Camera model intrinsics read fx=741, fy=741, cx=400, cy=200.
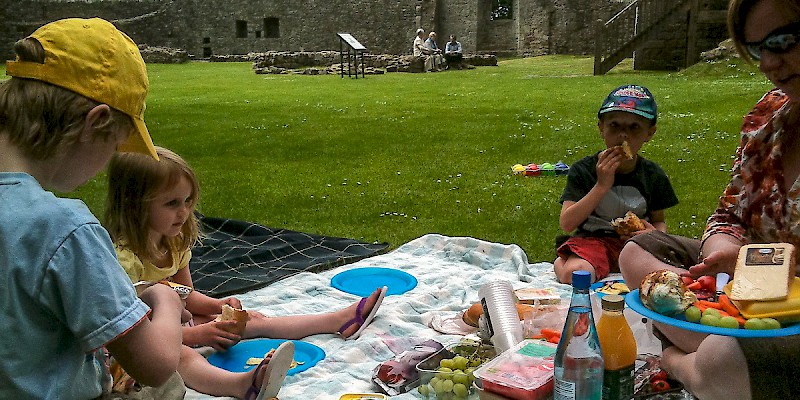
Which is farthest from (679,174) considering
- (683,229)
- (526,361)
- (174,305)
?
(174,305)

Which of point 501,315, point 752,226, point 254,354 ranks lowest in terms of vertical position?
point 254,354

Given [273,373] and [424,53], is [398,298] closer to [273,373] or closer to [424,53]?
[273,373]

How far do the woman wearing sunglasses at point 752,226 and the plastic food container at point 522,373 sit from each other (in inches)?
19.1

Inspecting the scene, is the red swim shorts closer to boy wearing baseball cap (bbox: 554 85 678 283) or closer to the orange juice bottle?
boy wearing baseball cap (bbox: 554 85 678 283)

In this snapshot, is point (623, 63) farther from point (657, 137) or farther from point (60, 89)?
point (60, 89)

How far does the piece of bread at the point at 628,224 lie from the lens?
393 centimetres

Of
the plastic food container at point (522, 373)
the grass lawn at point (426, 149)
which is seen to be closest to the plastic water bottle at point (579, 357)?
the plastic food container at point (522, 373)

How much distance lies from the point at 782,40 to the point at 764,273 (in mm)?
716

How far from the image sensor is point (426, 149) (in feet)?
28.5

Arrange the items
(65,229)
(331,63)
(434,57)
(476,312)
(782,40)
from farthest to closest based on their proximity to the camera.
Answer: (331,63)
(434,57)
(476,312)
(782,40)
(65,229)

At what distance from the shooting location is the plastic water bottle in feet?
6.93

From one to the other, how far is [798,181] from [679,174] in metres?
4.33

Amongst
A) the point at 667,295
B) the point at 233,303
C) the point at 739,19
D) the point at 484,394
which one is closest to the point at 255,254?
the point at 233,303

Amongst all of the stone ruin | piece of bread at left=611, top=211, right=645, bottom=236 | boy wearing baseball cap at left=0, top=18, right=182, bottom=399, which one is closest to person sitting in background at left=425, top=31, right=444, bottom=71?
the stone ruin
